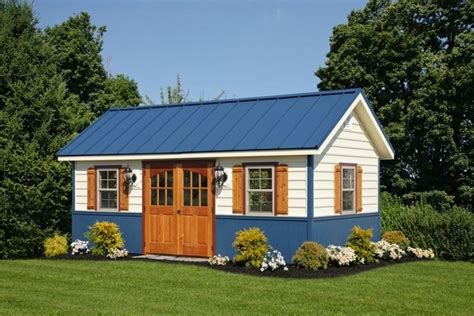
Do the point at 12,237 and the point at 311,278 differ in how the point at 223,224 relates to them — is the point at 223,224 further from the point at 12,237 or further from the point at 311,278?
the point at 12,237

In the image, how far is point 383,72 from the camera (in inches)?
1182

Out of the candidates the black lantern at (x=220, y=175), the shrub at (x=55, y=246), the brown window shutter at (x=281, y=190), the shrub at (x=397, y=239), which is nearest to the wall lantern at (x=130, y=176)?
the shrub at (x=55, y=246)

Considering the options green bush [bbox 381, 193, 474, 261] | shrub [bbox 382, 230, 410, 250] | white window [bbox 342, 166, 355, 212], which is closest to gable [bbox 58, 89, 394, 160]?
white window [bbox 342, 166, 355, 212]

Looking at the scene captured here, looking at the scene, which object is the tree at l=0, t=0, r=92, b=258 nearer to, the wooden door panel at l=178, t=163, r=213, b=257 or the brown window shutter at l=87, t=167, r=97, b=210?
the brown window shutter at l=87, t=167, r=97, b=210

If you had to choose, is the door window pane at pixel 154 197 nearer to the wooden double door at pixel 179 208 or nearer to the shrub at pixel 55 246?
the wooden double door at pixel 179 208

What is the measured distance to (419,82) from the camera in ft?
90.0

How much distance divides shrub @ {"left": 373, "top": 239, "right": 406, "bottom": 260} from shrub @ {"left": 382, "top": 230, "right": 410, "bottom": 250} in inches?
21.2

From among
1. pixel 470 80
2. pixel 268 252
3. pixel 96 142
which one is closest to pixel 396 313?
pixel 268 252

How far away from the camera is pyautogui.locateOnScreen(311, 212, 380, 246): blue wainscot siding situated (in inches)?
646

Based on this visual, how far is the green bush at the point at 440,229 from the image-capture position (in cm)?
1827

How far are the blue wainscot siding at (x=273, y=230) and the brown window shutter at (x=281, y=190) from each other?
0.20 m

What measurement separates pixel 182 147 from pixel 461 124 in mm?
12503

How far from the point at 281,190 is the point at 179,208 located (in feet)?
9.77

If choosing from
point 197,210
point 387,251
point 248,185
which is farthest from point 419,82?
point 197,210
